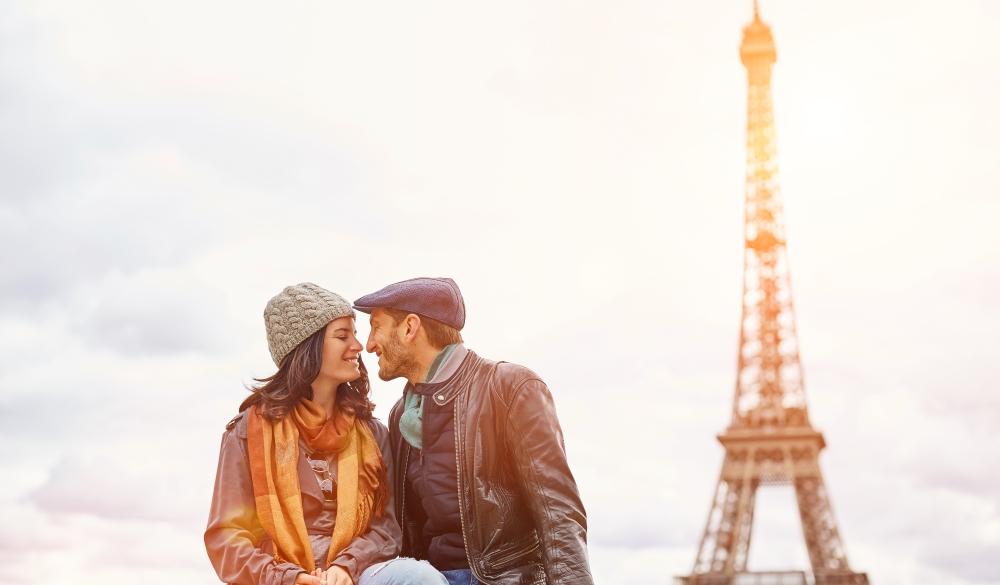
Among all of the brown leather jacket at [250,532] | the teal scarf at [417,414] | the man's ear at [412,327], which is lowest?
the brown leather jacket at [250,532]

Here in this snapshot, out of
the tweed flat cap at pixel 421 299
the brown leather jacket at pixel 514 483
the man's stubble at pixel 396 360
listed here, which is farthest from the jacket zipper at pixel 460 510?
the tweed flat cap at pixel 421 299

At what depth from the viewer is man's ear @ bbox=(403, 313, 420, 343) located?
500 centimetres

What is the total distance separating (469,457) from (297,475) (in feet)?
2.38

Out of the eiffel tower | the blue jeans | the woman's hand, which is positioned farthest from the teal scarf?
the eiffel tower

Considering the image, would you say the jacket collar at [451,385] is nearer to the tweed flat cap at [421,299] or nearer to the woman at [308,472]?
the tweed flat cap at [421,299]

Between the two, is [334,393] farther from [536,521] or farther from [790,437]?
[790,437]

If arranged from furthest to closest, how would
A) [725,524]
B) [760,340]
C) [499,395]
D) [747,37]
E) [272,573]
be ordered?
[747,37]
[760,340]
[725,524]
[499,395]
[272,573]

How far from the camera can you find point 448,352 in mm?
5016

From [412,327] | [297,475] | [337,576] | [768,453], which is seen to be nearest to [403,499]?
[297,475]

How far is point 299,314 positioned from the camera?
5039mm

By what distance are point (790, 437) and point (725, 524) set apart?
379 centimetres

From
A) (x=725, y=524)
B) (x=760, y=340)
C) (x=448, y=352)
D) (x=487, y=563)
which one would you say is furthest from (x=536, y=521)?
(x=760, y=340)

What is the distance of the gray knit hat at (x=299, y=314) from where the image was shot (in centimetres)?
502

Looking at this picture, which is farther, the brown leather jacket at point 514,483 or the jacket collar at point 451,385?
the jacket collar at point 451,385
